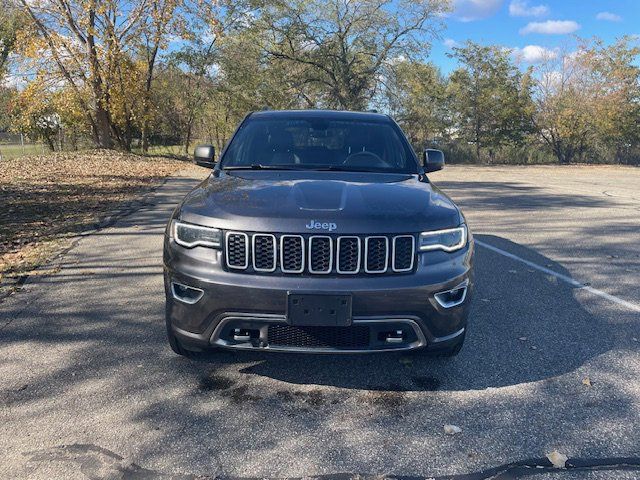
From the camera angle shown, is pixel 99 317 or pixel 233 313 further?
pixel 99 317

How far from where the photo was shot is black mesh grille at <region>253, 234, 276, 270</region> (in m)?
2.89

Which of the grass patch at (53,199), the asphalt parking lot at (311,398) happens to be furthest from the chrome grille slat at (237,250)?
the grass patch at (53,199)

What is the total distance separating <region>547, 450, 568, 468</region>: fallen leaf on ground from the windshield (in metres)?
2.35

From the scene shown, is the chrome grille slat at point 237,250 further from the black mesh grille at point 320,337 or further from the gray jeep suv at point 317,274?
the black mesh grille at point 320,337

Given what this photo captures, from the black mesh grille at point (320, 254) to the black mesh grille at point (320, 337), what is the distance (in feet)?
1.11

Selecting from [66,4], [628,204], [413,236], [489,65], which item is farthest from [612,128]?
[413,236]

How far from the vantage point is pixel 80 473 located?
2.37 meters

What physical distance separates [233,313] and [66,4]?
2178 centimetres

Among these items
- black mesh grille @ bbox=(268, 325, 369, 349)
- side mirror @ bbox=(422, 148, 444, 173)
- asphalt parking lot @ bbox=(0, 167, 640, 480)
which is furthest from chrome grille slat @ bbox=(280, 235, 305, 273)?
side mirror @ bbox=(422, 148, 444, 173)

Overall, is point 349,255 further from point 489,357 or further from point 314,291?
point 489,357

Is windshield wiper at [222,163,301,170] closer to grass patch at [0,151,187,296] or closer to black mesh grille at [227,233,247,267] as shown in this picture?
black mesh grille at [227,233,247,267]

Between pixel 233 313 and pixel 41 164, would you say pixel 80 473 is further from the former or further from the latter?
pixel 41 164

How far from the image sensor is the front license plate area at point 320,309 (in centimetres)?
279

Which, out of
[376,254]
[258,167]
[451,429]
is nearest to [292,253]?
[376,254]
